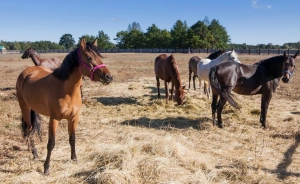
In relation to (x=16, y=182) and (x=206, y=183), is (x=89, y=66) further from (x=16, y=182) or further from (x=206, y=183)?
(x=206, y=183)

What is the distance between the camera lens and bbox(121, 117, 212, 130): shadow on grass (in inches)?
246

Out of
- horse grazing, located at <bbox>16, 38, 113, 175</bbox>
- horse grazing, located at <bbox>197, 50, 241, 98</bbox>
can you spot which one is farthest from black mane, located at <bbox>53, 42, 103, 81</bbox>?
horse grazing, located at <bbox>197, 50, 241, 98</bbox>

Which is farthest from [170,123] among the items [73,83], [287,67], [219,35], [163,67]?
[219,35]

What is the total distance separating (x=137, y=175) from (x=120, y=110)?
434cm

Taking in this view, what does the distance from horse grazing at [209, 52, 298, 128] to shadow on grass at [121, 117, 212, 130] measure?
1.66 ft

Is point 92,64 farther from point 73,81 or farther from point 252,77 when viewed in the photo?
point 252,77

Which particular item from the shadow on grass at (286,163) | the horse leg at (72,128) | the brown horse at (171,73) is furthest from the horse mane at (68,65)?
the brown horse at (171,73)

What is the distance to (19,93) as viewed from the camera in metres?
4.44

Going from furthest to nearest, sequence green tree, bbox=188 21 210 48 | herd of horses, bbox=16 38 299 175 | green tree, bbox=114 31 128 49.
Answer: green tree, bbox=114 31 128 49 → green tree, bbox=188 21 210 48 → herd of horses, bbox=16 38 299 175

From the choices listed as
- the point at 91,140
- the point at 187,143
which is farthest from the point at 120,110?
the point at 187,143

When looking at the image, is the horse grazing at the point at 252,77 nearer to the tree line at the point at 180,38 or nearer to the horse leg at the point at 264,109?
the horse leg at the point at 264,109

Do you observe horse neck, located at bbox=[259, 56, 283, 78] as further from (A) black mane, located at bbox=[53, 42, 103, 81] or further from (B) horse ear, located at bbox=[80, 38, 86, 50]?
(B) horse ear, located at bbox=[80, 38, 86, 50]

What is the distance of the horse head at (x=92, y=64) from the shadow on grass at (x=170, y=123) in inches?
117

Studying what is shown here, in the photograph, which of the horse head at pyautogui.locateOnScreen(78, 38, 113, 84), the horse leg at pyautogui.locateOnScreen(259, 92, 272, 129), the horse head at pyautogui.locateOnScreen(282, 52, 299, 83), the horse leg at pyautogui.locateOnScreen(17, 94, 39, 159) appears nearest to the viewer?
the horse head at pyautogui.locateOnScreen(78, 38, 113, 84)
